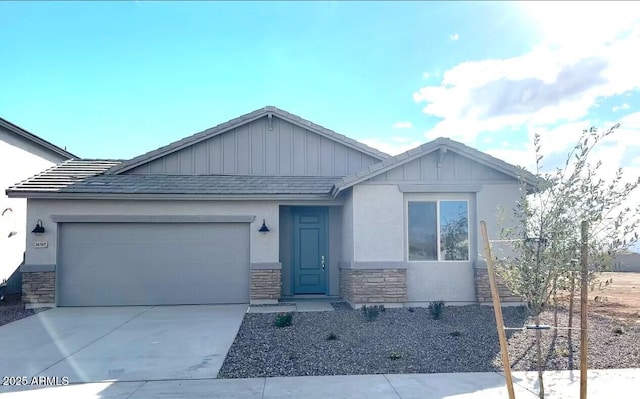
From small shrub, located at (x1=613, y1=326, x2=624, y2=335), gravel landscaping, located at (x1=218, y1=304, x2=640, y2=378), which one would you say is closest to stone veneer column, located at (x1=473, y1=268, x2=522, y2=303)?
gravel landscaping, located at (x1=218, y1=304, x2=640, y2=378)

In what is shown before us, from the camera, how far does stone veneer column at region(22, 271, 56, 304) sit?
1170 cm

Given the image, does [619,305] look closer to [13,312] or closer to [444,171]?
[444,171]

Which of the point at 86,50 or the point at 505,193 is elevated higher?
the point at 86,50

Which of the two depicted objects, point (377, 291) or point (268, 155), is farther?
point (268, 155)

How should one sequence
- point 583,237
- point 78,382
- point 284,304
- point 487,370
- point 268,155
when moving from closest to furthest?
point 583,237 → point 78,382 → point 487,370 → point 284,304 → point 268,155

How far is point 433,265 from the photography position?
1107 centimetres

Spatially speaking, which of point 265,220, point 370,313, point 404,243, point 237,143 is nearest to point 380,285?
point 404,243

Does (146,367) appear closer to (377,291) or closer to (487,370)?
(487,370)

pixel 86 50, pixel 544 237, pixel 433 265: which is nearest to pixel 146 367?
pixel 544 237

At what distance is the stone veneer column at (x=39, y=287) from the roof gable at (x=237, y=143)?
3275 mm

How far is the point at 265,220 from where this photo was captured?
40.8 feet

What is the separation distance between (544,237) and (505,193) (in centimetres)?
704

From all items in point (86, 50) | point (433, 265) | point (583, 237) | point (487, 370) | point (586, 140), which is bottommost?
point (487, 370)

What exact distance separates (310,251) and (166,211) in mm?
4059
